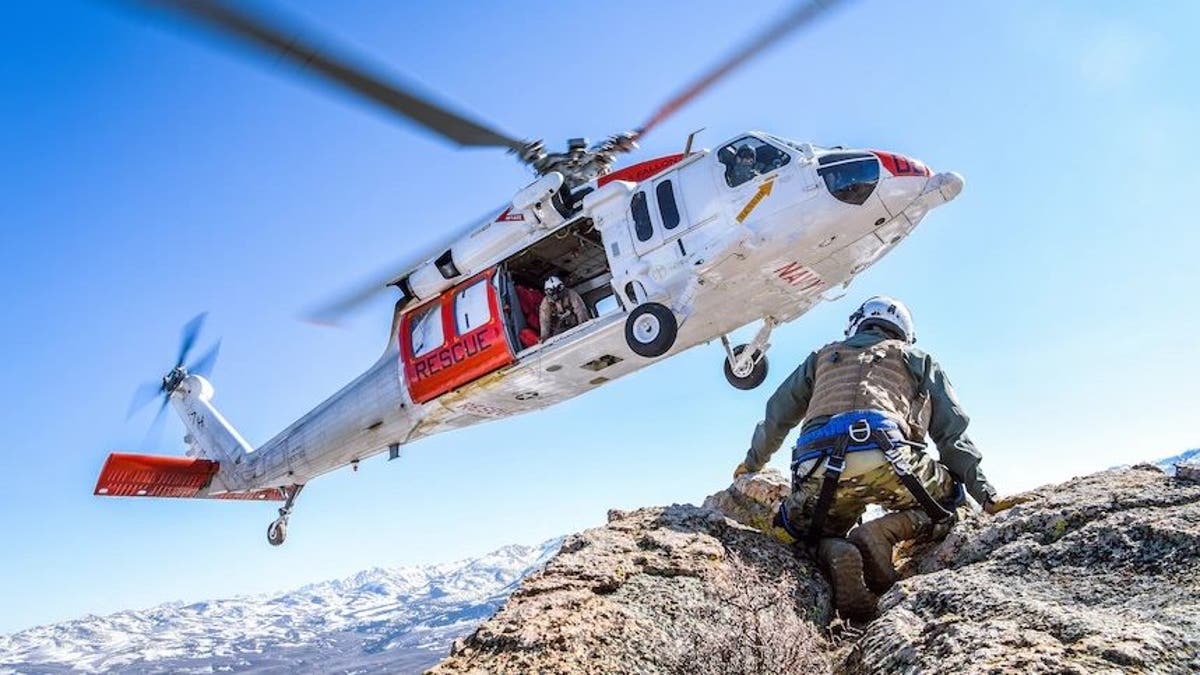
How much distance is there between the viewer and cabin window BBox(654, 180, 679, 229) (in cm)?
1075

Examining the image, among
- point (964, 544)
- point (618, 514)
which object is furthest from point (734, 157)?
point (964, 544)

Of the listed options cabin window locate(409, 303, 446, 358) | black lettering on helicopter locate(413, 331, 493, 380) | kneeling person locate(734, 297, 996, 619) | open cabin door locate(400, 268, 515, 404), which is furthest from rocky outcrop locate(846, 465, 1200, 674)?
cabin window locate(409, 303, 446, 358)

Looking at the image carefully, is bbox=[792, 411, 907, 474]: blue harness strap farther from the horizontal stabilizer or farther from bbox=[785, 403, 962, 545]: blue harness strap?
the horizontal stabilizer

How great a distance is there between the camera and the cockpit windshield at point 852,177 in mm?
9758

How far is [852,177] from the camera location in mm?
9812

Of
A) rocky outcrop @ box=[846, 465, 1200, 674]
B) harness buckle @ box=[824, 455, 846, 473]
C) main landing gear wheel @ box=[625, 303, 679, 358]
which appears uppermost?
main landing gear wheel @ box=[625, 303, 679, 358]

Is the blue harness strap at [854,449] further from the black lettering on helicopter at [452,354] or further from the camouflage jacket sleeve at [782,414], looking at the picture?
the black lettering on helicopter at [452,354]

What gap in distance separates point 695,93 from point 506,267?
4.43 m

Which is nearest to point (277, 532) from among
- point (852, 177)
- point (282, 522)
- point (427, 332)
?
point (282, 522)

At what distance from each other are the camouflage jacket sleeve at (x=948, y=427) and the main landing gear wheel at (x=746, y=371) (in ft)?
22.7

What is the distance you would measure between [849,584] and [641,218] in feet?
25.8

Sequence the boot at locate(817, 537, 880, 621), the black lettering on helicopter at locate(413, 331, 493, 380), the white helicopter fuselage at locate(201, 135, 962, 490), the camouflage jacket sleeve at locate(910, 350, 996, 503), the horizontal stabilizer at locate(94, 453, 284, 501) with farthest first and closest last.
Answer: the horizontal stabilizer at locate(94, 453, 284, 501)
the black lettering on helicopter at locate(413, 331, 493, 380)
the white helicopter fuselage at locate(201, 135, 962, 490)
the camouflage jacket sleeve at locate(910, 350, 996, 503)
the boot at locate(817, 537, 880, 621)

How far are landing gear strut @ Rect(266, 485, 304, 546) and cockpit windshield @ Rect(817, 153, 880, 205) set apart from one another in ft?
43.4

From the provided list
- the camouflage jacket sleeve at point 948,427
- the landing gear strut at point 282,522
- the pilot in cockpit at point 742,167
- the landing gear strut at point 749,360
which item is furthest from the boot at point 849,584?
the landing gear strut at point 282,522
